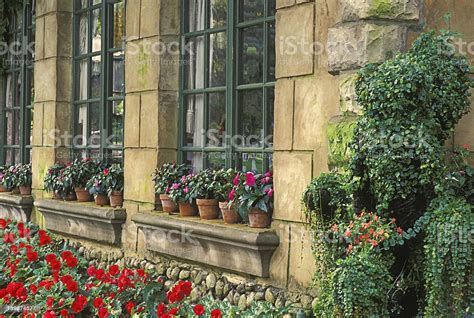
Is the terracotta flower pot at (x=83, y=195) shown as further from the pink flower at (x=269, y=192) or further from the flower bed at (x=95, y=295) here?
the pink flower at (x=269, y=192)

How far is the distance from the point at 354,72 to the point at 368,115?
69cm

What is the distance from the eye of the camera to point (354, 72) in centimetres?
521

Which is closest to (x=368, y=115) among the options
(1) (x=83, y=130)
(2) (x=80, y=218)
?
(2) (x=80, y=218)

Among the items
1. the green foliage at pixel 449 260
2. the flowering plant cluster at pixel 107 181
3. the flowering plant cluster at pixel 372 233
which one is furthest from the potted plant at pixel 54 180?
the green foliage at pixel 449 260

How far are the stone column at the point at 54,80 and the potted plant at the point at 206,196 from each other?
10.9 ft

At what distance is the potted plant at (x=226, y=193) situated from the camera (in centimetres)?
665

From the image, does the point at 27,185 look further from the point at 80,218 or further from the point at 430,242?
the point at 430,242

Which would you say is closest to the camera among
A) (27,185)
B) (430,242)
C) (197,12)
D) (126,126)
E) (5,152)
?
(430,242)

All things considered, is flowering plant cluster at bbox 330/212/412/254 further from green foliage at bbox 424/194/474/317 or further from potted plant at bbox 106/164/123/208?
potted plant at bbox 106/164/123/208

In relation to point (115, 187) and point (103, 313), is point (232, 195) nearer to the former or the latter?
point (103, 313)

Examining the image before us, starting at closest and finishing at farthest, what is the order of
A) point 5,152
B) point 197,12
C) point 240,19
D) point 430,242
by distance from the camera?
1. point 430,242
2. point 240,19
3. point 197,12
4. point 5,152

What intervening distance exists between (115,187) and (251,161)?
2.12 metres

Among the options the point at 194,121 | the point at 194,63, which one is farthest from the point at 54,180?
the point at 194,63

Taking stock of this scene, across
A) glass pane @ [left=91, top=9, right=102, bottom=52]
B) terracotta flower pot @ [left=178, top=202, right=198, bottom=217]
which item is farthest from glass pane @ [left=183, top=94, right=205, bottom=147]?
glass pane @ [left=91, top=9, right=102, bottom=52]
